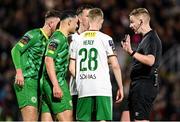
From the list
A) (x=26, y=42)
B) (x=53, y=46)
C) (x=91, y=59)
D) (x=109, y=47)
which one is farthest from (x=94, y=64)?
(x=26, y=42)

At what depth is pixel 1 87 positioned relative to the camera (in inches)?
727

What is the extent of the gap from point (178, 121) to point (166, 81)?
189 cm

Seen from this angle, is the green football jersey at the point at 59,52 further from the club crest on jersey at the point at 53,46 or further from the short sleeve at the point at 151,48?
the short sleeve at the point at 151,48

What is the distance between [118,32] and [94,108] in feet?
27.6

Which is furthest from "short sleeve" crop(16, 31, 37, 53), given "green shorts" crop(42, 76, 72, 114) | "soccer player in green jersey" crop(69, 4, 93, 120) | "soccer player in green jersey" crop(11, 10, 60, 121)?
"soccer player in green jersey" crop(69, 4, 93, 120)

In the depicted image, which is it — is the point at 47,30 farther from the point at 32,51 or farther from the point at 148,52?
the point at 148,52

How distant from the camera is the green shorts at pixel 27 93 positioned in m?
11.1

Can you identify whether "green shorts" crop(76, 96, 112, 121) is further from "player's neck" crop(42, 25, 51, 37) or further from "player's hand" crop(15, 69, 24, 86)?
"player's neck" crop(42, 25, 51, 37)

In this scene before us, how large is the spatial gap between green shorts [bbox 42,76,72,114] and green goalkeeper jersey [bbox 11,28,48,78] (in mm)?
294

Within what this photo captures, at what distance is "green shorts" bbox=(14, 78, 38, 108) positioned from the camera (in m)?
11.1

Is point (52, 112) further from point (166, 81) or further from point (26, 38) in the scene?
point (166, 81)

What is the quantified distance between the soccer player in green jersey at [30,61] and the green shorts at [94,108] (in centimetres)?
71

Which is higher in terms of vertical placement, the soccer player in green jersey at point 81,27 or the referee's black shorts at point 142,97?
the soccer player in green jersey at point 81,27

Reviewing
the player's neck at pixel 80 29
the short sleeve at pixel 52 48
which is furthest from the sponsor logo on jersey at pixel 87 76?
the player's neck at pixel 80 29
